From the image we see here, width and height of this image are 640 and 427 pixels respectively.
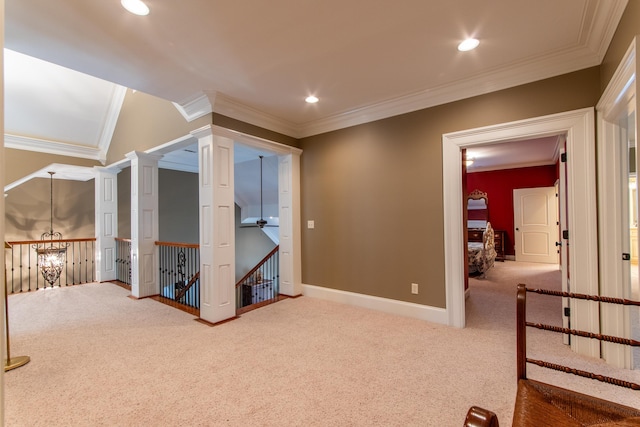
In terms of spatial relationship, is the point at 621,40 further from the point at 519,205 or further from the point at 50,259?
the point at 50,259

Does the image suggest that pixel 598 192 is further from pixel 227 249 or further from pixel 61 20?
pixel 61 20

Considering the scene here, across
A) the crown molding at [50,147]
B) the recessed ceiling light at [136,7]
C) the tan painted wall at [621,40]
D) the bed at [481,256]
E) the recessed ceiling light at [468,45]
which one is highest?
the recessed ceiling light at [136,7]

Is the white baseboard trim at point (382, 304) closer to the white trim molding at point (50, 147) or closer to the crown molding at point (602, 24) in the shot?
the crown molding at point (602, 24)

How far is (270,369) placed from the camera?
2.29m

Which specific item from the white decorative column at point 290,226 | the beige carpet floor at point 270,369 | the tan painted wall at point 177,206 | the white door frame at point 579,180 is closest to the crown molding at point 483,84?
the white door frame at point 579,180

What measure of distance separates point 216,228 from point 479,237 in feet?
22.6

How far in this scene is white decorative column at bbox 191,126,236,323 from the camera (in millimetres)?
3340

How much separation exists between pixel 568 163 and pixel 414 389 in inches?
94.5

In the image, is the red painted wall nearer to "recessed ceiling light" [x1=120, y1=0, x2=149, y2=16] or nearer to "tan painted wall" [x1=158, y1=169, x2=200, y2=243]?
"tan painted wall" [x1=158, y1=169, x2=200, y2=243]

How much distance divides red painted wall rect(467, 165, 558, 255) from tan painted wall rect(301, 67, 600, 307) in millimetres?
6028

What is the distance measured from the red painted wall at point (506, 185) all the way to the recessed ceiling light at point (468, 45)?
6.73m

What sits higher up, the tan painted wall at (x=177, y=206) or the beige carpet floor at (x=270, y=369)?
the tan painted wall at (x=177, y=206)

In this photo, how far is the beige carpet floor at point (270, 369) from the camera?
1802 millimetres

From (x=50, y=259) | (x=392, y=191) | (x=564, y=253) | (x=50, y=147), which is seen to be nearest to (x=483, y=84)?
(x=392, y=191)
